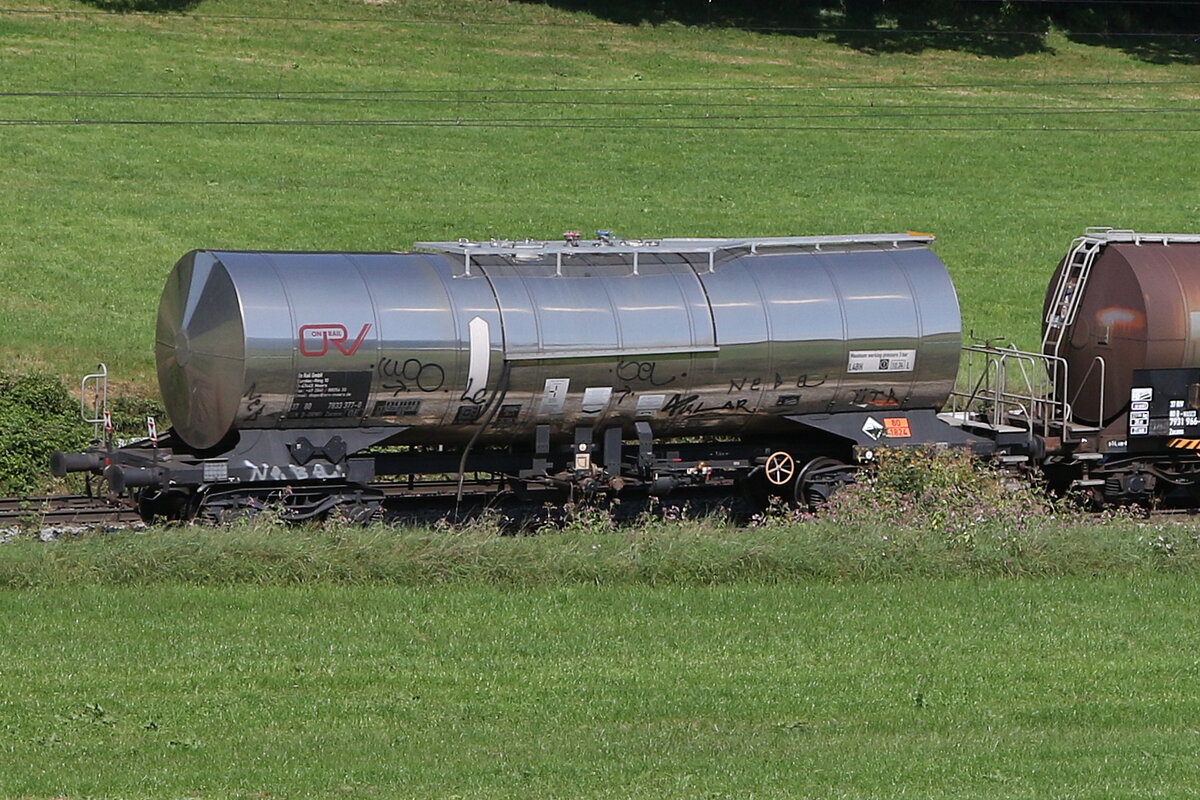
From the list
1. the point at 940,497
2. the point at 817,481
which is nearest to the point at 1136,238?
the point at 817,481

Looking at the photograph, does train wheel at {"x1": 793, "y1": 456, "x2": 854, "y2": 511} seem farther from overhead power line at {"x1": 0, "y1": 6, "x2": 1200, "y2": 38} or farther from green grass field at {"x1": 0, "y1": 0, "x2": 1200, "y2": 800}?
overhead power line at {"x1": 0, "y1": 6, "x2": 1200, "y2": 38}

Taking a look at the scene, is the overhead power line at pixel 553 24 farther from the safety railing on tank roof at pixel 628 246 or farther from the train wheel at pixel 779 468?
the train wheel at pixel 779 468

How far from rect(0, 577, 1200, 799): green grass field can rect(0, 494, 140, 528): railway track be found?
4469mm

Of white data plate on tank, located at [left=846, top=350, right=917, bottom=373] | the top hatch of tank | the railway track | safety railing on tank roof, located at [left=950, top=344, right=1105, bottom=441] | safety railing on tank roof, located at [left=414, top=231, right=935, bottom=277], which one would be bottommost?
the railway track

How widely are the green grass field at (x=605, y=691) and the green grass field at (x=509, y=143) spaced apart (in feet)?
41.3

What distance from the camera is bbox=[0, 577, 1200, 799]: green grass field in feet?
34.9

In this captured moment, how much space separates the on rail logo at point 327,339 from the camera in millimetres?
18047

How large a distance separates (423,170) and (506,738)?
32.0 meters

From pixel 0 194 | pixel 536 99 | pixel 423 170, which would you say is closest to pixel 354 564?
pixel 0 194

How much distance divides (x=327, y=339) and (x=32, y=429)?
6855mm

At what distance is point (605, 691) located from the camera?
12.7 metres

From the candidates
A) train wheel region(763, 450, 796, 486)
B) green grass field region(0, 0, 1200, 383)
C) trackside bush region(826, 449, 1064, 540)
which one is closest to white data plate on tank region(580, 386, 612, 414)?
train wheel region(763, 450, 796, 486)

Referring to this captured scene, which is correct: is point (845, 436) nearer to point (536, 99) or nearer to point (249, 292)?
point (249, 292)

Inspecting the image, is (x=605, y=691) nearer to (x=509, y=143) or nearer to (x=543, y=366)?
(x=543, y=366)
